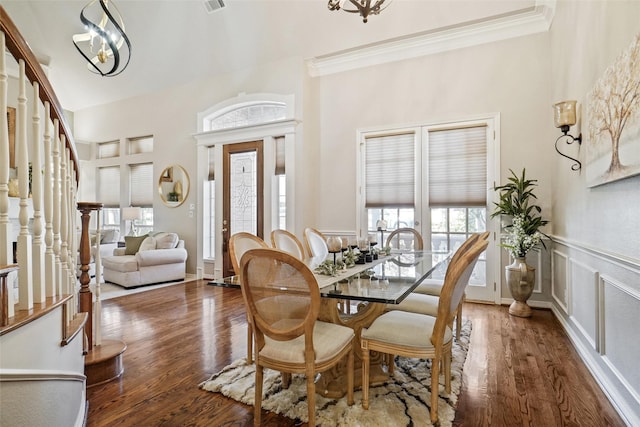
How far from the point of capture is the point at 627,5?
6.12ft

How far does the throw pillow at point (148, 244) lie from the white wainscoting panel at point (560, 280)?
5.79m

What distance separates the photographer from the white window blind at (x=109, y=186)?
24.5 ft

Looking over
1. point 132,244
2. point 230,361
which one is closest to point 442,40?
point 230,361

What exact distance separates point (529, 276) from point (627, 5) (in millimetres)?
2683

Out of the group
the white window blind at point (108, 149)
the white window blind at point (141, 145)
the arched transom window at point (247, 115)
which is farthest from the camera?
the white window blind at point (108, 149)

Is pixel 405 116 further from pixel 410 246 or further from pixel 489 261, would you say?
pixel 489 261

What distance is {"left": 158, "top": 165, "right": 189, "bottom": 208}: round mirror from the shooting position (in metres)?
6.38

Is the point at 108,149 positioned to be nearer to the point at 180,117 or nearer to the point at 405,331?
the point at 180,117

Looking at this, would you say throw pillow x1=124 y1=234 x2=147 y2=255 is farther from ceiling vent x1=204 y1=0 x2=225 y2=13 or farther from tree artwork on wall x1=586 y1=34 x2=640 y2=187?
tree artwork on wall x1=586 y1=34 x2=640 y2=187

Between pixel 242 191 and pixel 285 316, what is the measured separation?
435cm

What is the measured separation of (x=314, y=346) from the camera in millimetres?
1739

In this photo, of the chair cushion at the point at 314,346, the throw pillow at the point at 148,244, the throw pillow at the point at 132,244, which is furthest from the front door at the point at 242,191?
the chair cushion at the point at 314,346

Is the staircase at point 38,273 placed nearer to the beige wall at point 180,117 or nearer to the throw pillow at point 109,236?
the beige wall at point 180,117

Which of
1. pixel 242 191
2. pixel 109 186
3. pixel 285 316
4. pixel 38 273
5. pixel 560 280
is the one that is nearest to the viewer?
pixel 38 273
